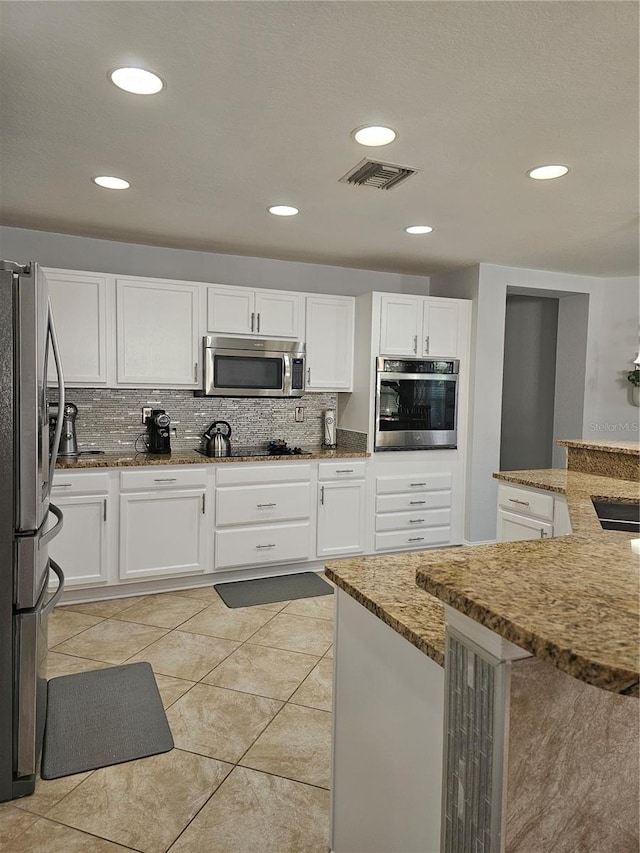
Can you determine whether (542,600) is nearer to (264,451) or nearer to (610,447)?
(610,447)

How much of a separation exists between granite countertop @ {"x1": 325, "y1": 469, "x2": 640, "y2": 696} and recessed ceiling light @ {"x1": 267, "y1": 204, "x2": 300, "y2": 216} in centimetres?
239

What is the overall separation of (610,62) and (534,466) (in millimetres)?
4856

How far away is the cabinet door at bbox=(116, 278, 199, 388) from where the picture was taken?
396 centimetres

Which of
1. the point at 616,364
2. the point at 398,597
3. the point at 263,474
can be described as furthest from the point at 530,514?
the point at 616,364

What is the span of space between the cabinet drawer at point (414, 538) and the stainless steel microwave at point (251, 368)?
53.0 inches

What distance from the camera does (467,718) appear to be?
2.91 ft

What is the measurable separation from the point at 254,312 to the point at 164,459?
1.29 metres

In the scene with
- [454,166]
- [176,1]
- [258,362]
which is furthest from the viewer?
[258,362]

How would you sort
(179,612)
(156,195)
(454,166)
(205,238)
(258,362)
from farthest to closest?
(258,362)
(205,238)
(179,612)
(156,195)
(454,166)

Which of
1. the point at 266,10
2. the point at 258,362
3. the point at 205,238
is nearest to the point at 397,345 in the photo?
the point at 258,362

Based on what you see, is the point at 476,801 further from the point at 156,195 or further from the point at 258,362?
the point at 258,362

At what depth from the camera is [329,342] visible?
15.2 feet

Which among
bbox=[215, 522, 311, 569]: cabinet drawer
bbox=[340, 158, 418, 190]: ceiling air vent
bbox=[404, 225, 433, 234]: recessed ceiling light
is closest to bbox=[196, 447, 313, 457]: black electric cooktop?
bbox=[215, 522, 311, 569]: cabinet drawer

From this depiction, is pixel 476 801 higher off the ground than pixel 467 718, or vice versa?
pixel 467 718
